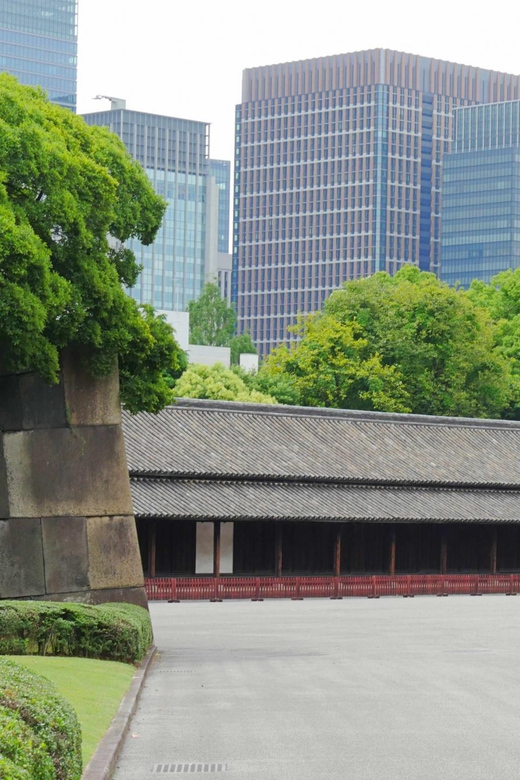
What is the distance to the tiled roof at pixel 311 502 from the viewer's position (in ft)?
169

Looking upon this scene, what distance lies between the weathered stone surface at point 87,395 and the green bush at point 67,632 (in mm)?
5371

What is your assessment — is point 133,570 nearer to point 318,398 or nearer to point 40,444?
point 40,444

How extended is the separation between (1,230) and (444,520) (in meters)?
36.7

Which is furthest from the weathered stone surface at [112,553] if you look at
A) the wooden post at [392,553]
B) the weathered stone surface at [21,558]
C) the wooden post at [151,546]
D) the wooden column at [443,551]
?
the wooden column at [443,551]

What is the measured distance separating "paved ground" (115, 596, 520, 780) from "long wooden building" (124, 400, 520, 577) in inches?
600

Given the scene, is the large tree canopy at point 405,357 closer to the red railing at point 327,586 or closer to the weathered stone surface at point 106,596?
the red railing at point 327,586

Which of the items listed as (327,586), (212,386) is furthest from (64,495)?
(212,386)

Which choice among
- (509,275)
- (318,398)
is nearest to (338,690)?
(318,398)

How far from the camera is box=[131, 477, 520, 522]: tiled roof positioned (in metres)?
51.6

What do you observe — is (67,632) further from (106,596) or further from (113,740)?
(113,740)

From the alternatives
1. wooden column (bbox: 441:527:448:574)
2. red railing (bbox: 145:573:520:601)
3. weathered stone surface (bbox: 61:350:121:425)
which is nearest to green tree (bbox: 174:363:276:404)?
wooden column (bbox: 441:527:448:574)

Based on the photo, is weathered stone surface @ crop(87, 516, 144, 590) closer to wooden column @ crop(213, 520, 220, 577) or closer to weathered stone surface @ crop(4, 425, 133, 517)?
weathered stone surface @ crop(4, 425, 133, 517)

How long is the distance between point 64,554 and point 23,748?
18.8 metres

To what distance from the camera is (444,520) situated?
5709 cm
